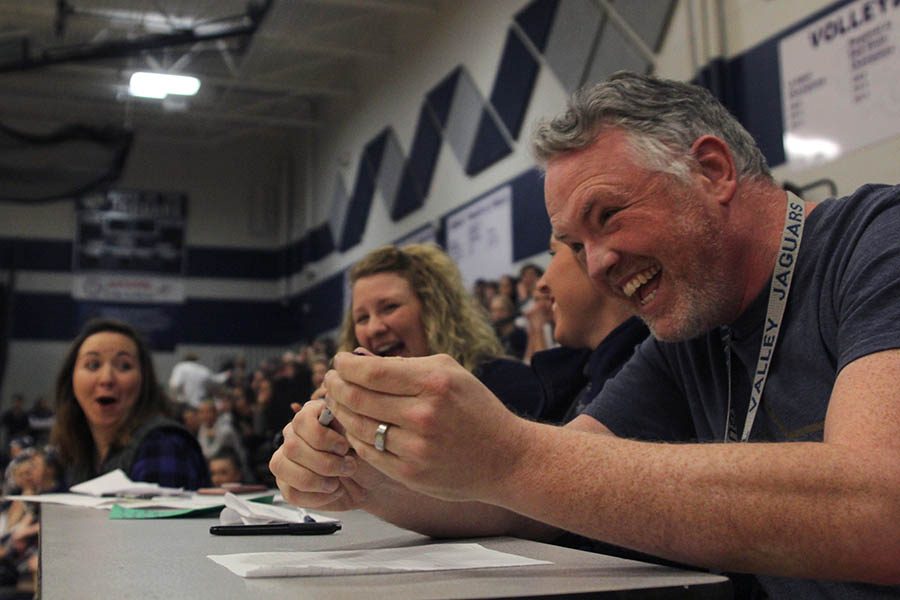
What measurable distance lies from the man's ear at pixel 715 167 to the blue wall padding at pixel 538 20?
5286 mm

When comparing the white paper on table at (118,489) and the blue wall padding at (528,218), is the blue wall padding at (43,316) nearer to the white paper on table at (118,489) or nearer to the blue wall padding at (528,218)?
the blue wall padding at (528,218)

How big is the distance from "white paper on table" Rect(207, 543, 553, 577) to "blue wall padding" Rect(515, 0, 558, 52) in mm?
5675

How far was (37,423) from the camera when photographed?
31.4 ft

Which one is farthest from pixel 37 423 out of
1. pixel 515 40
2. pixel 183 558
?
pixel 183 558

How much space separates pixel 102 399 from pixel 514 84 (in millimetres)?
4450

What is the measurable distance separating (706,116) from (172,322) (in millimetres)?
12499

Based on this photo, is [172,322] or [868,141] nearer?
[868,141]

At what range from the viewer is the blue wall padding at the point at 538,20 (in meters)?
6.27

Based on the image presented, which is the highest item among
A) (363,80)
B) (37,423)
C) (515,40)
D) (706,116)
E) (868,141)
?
(363,80)

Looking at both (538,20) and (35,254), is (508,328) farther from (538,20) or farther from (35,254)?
(35,254)

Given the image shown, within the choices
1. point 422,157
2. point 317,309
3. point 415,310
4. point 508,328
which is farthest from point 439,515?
point 317,309

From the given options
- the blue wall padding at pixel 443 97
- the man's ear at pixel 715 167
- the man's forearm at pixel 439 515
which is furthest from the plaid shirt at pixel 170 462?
the blue wall padding at pixel 443 97

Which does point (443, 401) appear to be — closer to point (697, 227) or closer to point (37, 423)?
point (697, 227)

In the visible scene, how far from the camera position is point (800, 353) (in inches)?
43.4
